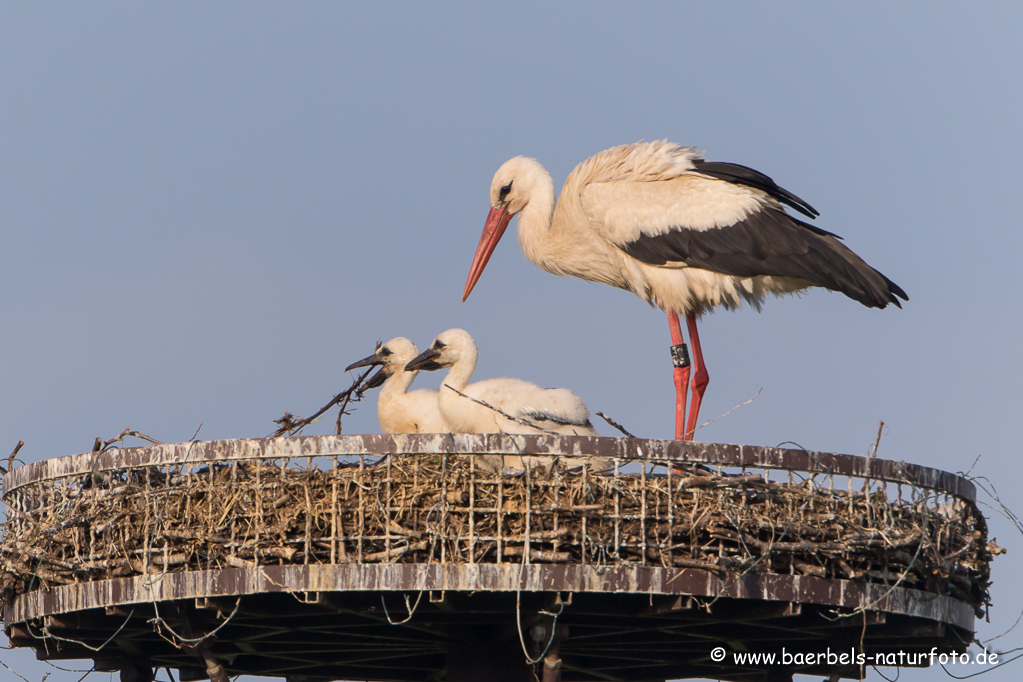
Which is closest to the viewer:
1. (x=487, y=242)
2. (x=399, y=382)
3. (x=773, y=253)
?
(x=773, y=253)

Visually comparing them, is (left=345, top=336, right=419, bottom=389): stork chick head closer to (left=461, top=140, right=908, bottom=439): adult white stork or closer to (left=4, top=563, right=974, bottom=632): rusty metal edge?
(left=461, top=140, right=908, bottom=439): adult white stork

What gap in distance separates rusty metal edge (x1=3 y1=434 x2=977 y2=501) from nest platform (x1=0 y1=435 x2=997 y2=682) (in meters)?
0.01

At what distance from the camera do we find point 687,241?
13.5 metres

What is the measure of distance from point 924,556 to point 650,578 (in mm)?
2356

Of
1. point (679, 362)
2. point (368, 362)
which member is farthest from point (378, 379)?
point (679, 362)

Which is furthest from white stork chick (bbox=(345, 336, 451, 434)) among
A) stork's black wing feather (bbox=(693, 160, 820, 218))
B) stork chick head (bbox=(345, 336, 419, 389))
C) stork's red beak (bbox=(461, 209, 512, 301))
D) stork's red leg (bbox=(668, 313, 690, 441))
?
stork's black wing feather (bbox=(693, 160, 820, 218))

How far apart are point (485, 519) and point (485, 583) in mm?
448

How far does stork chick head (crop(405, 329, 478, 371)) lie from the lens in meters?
13.9

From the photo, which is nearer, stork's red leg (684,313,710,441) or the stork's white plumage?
the stork's white plumage

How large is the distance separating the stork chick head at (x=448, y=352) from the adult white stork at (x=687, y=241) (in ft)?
4.12

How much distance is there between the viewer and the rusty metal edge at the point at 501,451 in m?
10.3

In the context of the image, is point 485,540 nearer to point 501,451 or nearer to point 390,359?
point 501,451

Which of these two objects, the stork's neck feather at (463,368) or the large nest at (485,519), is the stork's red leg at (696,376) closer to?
the stork's neck feather at (463,368)

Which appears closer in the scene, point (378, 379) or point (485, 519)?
point (485, 519)
